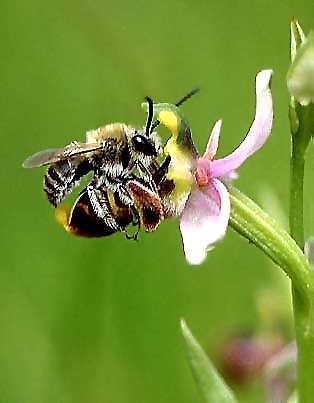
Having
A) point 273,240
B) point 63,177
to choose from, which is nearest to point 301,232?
point 273,240

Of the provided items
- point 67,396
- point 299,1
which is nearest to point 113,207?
point 67,396

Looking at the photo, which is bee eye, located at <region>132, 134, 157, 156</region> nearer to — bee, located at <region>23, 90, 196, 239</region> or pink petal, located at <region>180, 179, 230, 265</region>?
bee, located at <region>23, 90, 196, 239</region>

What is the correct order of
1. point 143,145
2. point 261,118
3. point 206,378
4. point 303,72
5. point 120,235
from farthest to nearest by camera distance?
point 120,235 → point 206,378 → point 143,145 → point 261,118 → point 303,72

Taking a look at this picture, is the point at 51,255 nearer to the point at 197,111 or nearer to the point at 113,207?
the point at 197,111

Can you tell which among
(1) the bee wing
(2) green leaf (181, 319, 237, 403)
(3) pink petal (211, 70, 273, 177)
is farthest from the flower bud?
(2) green leaf (181, 319, 237, 403)

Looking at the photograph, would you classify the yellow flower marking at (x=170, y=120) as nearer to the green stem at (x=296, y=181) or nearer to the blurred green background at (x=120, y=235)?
the green stem at (x=296, y=181)

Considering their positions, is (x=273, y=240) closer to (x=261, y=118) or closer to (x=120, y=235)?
(x=261, y=118)
